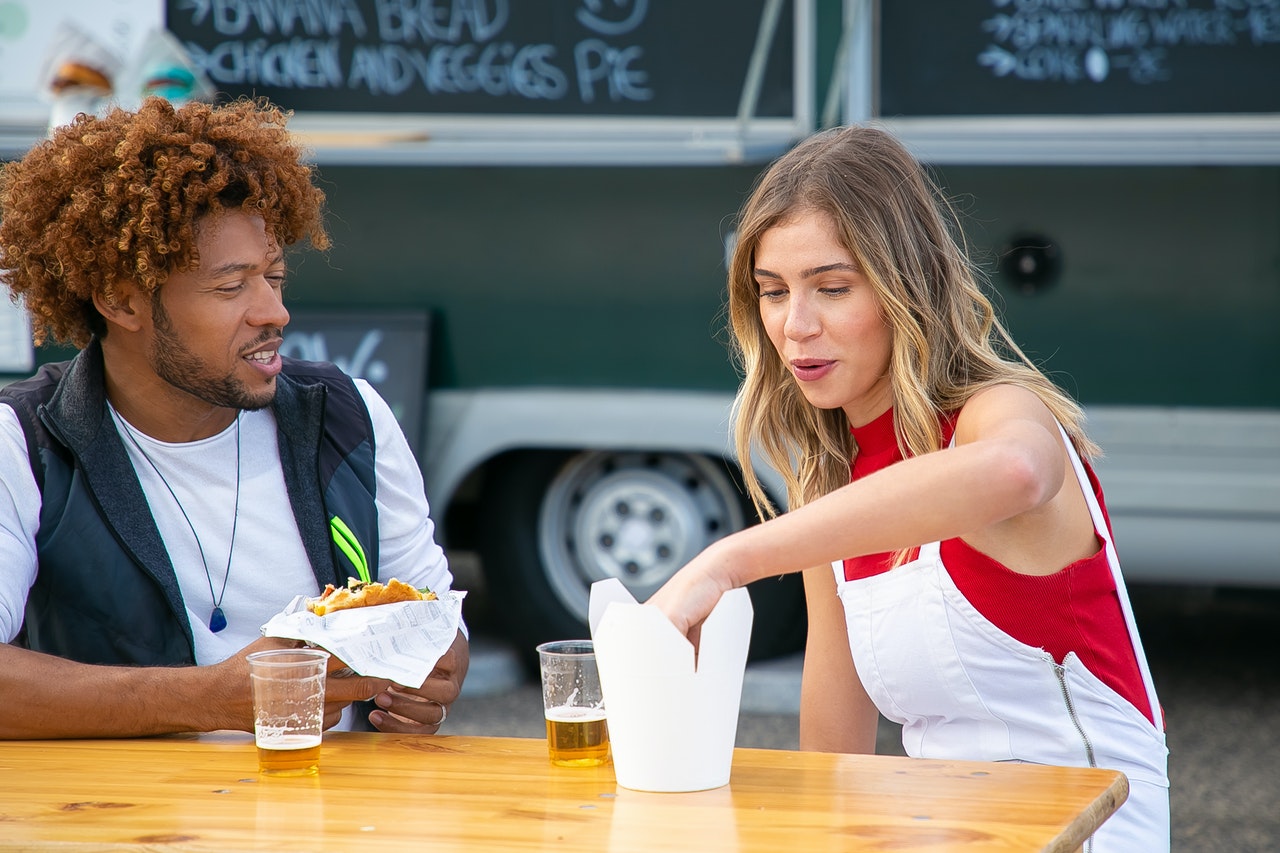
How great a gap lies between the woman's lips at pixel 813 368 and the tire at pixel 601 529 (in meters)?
2.68

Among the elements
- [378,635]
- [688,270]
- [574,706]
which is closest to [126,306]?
[378,635]

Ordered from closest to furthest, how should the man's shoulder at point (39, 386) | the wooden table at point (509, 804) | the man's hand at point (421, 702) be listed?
the wooden table at point (509, 804)
the man's hand at point (421, 702)
the man's shoulder at point (39, 386)

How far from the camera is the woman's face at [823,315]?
219cm

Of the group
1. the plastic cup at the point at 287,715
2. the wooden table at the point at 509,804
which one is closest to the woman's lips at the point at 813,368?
the wooden table at the point at 509,804

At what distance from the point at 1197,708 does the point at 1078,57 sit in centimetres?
206

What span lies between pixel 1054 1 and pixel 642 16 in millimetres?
1206

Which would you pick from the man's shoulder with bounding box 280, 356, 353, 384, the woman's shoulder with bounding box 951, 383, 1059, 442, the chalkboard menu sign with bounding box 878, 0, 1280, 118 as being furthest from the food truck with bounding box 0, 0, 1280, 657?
the woman's shoulder with bounding box 951, 383, 1059, 442

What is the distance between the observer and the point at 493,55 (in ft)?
15.4

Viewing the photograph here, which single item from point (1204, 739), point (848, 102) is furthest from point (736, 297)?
point (1204, 739)

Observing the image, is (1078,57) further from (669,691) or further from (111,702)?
(111,702)

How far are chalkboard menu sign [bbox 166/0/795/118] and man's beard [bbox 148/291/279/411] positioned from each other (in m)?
2.39

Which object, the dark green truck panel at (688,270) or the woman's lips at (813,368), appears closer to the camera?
the woman's lips at (813,368)

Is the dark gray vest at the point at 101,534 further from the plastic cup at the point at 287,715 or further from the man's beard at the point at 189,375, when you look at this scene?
the plastic cup at the point at 287,715

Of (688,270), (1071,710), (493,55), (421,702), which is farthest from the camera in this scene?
(688,270)
